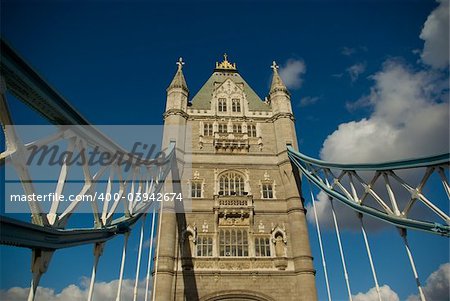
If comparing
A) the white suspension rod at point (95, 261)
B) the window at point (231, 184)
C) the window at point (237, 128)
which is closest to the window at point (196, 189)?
the window at point (231, 184)

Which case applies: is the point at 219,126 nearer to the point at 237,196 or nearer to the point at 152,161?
the point at 237,196

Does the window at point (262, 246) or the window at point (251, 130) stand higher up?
the window at point (251, 130)

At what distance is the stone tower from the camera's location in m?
17.8

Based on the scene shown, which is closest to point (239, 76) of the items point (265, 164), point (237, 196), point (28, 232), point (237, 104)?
point (237, 104)

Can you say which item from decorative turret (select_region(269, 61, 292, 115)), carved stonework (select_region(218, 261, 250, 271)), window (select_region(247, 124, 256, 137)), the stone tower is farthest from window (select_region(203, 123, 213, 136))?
carved stonework (select_region(218, 261, 250, 271))

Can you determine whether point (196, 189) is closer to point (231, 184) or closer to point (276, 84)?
point (231, 184)

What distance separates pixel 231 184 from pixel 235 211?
2513 millimetres

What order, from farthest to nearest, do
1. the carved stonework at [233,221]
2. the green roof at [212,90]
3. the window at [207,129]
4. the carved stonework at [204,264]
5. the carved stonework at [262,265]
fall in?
the green roof at [212,90], the window at [207,129], the carved stonework at [233,221], the carved stonework at [262,265], the carved stonework at [204,264]

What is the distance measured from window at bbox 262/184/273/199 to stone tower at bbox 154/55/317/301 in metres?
0.08

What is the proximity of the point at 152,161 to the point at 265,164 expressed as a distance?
11.5 m

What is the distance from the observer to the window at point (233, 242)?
1923cm

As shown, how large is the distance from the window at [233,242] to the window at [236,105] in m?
11.4

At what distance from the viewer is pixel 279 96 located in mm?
26484

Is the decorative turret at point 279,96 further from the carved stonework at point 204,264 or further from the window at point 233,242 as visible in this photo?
the carved stonework at point 204,264
